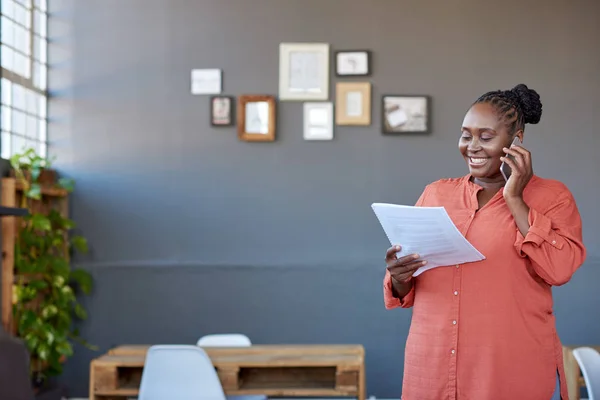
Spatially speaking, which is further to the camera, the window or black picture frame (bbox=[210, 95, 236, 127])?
black picture frame (bbox=[210, 95, 236, 127])

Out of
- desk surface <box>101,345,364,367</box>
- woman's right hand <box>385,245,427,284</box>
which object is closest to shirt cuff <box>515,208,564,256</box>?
woman's right hand <box>385,245,427,284</box>

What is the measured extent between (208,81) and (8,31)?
1276 millimetres

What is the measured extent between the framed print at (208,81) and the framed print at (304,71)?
1.37ft

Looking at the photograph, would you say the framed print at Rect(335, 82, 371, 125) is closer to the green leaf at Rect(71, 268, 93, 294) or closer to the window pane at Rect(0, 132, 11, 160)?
the green leaf at Rect(71, 268, 93, 294)

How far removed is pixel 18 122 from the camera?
4992 mm

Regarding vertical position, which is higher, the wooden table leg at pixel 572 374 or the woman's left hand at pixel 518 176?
the woman's left hand at pixel 518 176

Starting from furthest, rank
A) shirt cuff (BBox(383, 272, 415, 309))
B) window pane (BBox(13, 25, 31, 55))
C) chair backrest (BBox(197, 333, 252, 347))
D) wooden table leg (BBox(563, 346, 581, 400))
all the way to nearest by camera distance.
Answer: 1. window pane (BBox(13, 25, 31, 55))
2. chair backrest (BBox(197, 333, 252, 347))
3. wooden table leg (BBox(563, 346, 581, 400))
4. shirt cuff (BBox(383, 272, 415, 309))

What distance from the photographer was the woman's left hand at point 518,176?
1.86m

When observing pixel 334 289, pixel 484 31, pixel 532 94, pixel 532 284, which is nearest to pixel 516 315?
pixel 532 284

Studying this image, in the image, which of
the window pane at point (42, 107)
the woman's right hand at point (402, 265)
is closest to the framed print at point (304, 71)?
the window pane at point (42, 107)

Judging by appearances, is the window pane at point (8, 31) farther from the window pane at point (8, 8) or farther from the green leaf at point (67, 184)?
the green leaf at point (67, 184)

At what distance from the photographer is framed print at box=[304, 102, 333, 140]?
5.25m

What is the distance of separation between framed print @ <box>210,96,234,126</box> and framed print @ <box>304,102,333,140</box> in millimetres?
498

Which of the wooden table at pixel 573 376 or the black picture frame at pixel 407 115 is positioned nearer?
the wooden table at pixel 573 376
